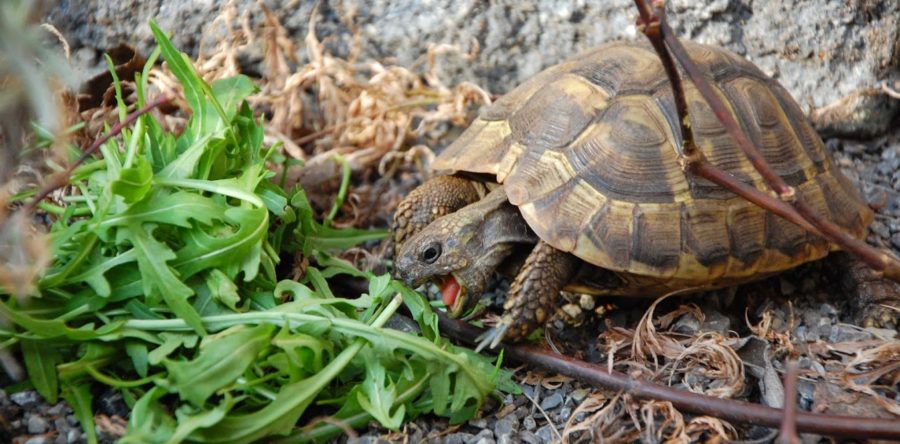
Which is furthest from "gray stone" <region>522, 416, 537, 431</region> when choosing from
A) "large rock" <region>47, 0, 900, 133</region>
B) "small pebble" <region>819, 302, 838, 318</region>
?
"large rock" <region>47, 0, 900, 133</region>

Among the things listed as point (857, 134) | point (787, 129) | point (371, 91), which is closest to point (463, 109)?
point (371, 91)

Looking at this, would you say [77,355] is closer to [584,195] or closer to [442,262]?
[442,262]

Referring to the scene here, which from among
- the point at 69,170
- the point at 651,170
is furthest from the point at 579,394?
the point at 69,170

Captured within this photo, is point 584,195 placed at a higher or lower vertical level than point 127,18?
lower

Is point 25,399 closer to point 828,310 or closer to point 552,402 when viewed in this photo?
point 552,402

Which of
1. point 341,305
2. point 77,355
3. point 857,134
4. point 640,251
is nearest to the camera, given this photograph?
point 77,355
